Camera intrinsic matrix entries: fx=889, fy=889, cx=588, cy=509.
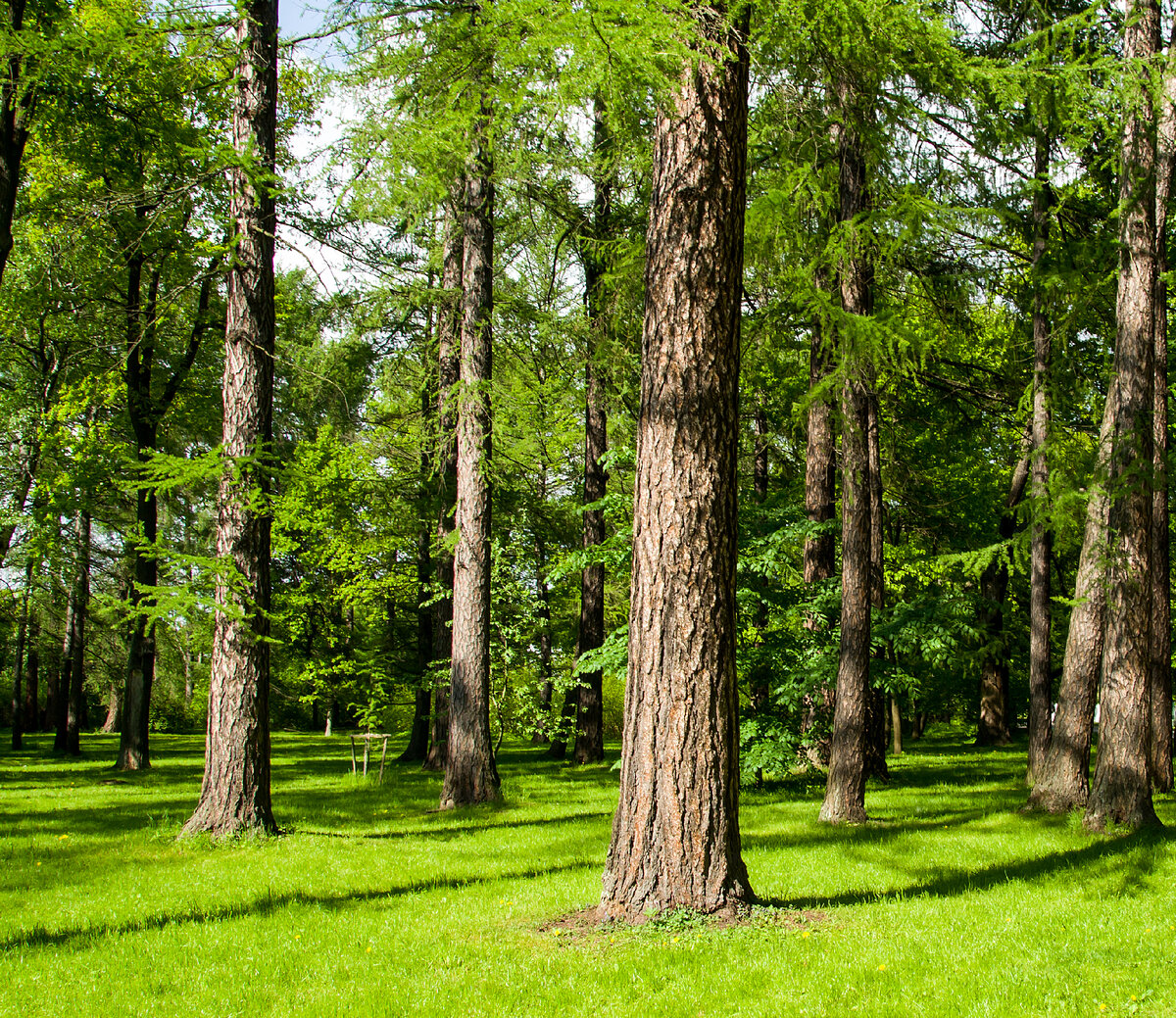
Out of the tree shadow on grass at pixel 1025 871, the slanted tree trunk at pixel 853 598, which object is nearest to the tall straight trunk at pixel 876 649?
the slanted tree trunk at pixel 853 598

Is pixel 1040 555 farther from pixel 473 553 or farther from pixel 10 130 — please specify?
pixel 10 130

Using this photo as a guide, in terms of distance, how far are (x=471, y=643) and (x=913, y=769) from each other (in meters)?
10.1

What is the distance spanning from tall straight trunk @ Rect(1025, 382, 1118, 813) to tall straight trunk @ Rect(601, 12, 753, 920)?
6.76 metres

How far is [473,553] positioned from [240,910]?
620 centimetres

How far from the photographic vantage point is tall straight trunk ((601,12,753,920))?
5.12 m

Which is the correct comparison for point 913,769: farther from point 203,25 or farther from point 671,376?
point 203,25

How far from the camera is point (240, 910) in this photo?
6.12 m

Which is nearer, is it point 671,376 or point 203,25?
point 671,376

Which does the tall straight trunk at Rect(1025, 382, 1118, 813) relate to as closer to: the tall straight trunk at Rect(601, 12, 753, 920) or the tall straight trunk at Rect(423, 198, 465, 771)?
the tall straight trunk at Rect(601, 12, 753, 920)

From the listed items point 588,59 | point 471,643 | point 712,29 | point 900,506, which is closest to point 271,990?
point 588,59

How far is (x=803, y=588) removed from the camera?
45.8ft

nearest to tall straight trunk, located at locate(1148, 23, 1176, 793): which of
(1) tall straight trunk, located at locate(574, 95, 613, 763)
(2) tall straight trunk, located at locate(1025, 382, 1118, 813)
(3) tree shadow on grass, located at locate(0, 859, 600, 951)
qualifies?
(2) tall straight trunk, located at locate(1025, 382, 1118, 813)

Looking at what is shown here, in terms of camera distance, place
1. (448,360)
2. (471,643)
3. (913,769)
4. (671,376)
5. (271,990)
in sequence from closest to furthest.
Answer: (271,990), (671,376), (471,643), (448,360), (913,769)

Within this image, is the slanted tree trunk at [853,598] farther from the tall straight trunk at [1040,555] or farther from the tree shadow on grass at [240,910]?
the tall straight trunk at [1040,555]
